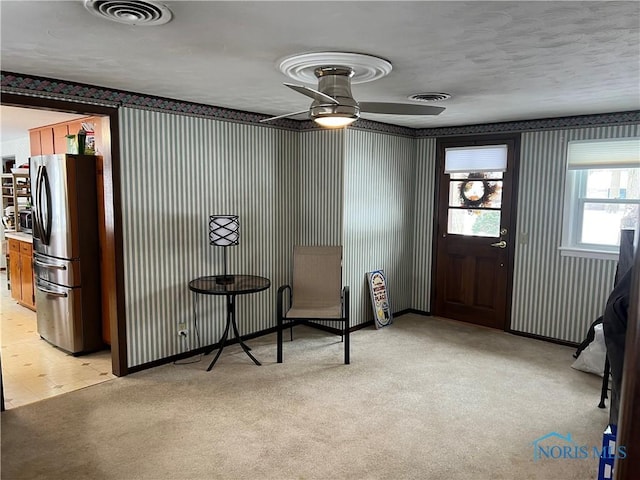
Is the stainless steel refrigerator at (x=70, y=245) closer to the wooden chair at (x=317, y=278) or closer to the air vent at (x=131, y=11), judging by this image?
the wooden chair at (x=317, y=278)

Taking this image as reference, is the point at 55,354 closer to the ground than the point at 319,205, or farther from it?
closer to the ground

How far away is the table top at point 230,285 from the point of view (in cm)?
386

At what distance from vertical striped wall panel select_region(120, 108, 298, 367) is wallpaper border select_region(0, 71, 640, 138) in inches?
3.3

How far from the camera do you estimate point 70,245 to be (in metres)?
4.22

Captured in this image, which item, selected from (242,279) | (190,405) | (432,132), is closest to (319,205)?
(242,279)

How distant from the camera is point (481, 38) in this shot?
220 centimetres

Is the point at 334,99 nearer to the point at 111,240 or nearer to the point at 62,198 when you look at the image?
the point at 111,240

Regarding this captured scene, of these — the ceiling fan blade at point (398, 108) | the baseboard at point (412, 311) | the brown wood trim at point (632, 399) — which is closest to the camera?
the brown wood trim at point (632, 399)

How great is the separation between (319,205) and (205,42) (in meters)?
2.90

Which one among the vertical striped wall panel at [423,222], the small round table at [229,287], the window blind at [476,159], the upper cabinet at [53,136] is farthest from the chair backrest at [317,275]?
the upper cabinet at [53,136]

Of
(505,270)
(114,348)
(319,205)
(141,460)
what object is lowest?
(141,460)

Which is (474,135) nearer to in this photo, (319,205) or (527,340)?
(319,205)

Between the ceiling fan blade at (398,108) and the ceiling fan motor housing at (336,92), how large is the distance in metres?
0.18

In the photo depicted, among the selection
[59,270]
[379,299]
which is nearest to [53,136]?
[59,270]
